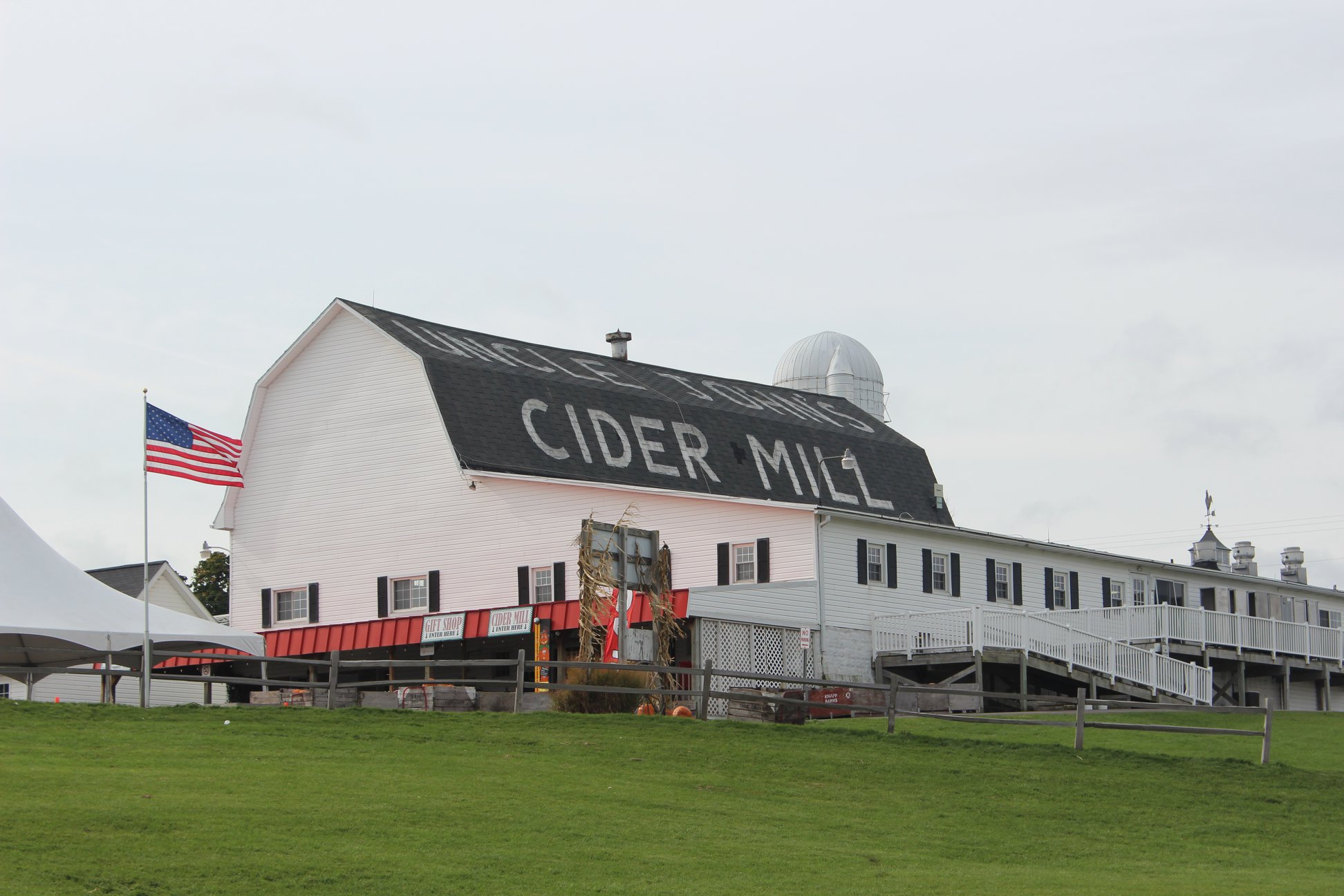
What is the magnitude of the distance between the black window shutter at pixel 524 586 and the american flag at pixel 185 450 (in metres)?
10.9

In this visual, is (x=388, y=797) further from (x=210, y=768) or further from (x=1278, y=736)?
(x=1278, y=736)

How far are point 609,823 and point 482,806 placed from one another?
1.38 m

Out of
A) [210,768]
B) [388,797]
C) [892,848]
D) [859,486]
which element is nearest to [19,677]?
[210,768]

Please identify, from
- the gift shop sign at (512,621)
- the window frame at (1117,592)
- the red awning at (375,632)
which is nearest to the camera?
the red awning at (375,632)

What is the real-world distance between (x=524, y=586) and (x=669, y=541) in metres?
3.83

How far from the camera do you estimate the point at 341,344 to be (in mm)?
45500

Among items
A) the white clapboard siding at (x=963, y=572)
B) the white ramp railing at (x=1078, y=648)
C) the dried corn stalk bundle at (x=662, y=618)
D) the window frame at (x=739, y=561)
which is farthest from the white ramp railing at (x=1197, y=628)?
the dried corn stalk bundle at (x=662, y=618)

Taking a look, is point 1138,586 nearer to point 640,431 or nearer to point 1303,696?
point 1303,696

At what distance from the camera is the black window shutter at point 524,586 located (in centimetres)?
4066

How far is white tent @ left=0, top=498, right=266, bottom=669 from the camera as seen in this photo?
26.1m

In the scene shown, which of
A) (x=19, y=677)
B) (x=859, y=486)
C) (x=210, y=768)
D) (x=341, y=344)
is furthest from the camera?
(x=859, y=486)

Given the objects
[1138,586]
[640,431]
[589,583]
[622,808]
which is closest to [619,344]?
[640,431]

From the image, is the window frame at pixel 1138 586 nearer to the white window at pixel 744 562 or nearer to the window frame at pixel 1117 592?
the window frame at pixel 1117 592

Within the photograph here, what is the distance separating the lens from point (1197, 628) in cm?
4103
